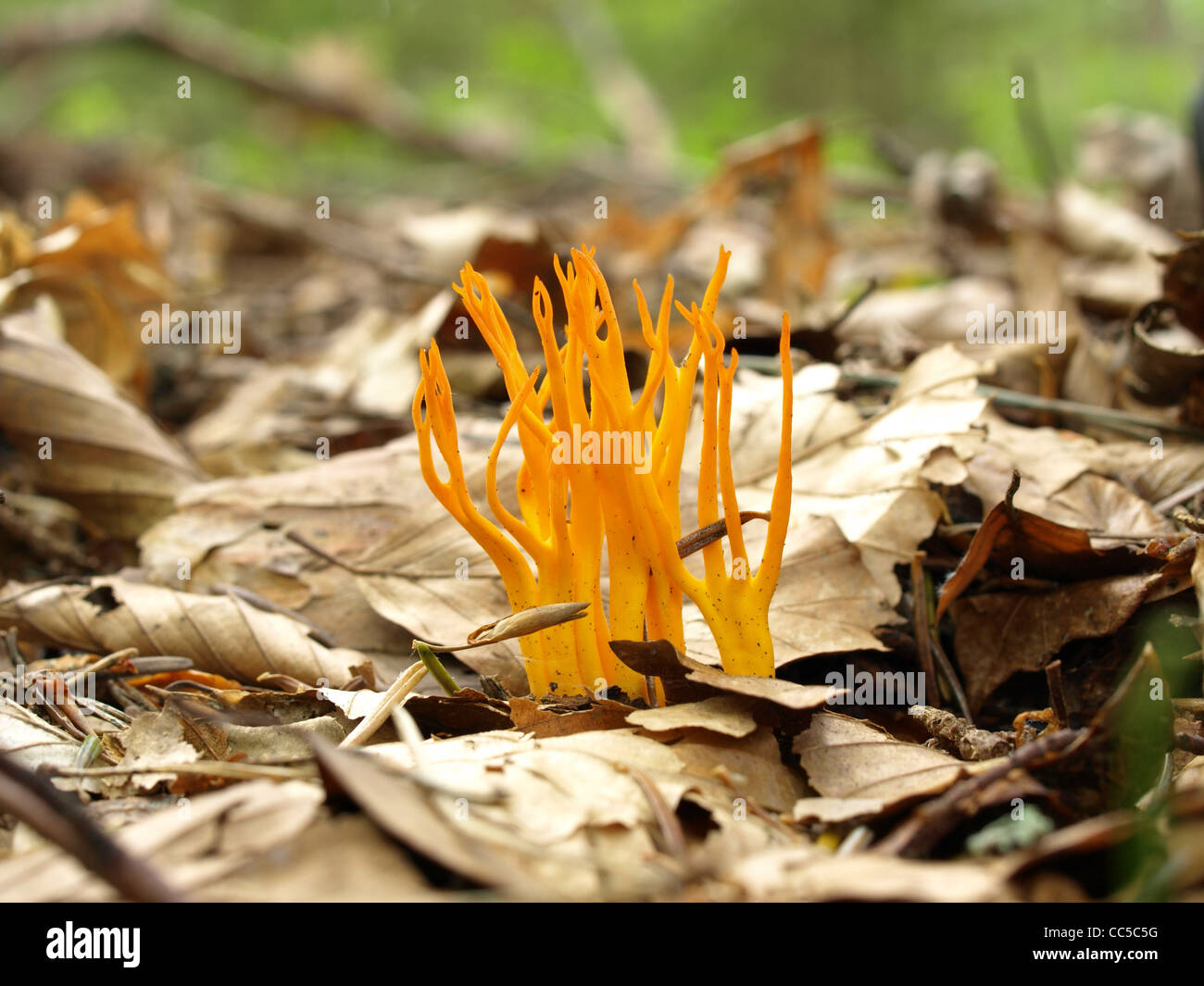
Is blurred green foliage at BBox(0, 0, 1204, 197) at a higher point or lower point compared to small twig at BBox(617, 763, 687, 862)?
higher

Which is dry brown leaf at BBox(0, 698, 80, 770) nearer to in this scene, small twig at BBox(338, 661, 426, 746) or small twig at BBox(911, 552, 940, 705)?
small twig at BBox(338, 661, 426, 746)

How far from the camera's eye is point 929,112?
490 inches

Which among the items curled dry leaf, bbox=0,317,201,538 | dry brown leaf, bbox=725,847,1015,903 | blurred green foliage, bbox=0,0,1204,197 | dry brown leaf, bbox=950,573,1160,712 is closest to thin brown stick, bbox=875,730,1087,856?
dry brown leaf, bbox=725,847,1015,903

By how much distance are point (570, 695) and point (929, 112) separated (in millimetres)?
12695

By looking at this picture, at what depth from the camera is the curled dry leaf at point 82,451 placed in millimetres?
2461

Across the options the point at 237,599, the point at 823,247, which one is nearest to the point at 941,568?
the point at 237,599

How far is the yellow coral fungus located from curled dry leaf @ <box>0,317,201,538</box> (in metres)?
1.27

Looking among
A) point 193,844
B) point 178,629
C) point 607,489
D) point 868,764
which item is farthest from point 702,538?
point 178,629

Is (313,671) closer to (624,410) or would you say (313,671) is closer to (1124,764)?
(624,410)

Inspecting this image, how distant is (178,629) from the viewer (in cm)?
190

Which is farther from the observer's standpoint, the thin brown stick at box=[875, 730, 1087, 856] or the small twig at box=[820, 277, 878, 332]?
the small twig at box=[820, 277, 878, 332]

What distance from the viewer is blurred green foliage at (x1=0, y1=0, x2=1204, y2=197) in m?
9.42

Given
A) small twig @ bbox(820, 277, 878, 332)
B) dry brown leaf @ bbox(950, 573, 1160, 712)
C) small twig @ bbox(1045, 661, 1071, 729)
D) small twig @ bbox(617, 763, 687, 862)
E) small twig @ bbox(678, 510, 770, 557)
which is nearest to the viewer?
small twig @ bbox(617, 763, 687, 862)

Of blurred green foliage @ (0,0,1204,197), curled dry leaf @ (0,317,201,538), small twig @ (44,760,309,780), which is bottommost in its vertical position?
small twig @ (44,760,309,780)
